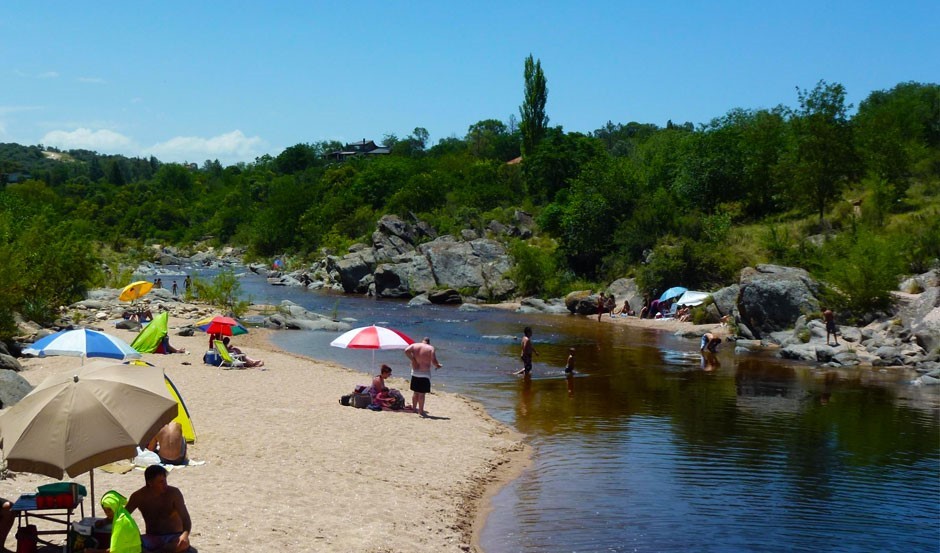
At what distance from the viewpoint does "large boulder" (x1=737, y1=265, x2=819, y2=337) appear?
35.7m

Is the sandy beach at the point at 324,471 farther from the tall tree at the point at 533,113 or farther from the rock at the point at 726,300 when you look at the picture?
the tall tree at the point at 533,113

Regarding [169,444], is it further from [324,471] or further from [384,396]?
[384,396]

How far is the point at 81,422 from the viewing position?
859 cm

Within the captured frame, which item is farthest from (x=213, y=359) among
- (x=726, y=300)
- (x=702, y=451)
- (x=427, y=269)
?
(x=427, y=269)

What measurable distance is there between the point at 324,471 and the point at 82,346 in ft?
23.9

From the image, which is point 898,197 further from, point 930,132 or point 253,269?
point 253,269

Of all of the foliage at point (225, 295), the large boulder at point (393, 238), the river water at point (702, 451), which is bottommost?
the river water at point (702, 451)

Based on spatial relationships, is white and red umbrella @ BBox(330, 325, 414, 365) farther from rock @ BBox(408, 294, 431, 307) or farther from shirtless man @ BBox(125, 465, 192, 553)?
rock @ BBox(408, 294, 431, 307)

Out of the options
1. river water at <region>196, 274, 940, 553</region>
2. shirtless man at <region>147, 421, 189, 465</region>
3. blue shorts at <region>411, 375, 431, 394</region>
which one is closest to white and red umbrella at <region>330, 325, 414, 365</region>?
blue shorts at <region>411, 375, 431, 394</region>

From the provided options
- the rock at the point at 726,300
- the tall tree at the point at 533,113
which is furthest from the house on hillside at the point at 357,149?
the rock at the point at 726,300

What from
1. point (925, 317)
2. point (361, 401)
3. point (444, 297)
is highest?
point (925, 317)

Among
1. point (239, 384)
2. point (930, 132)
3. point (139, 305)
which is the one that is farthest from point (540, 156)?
point (239, 384)

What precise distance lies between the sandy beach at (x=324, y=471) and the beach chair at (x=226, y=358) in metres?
1.84

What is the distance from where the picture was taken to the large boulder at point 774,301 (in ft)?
117
